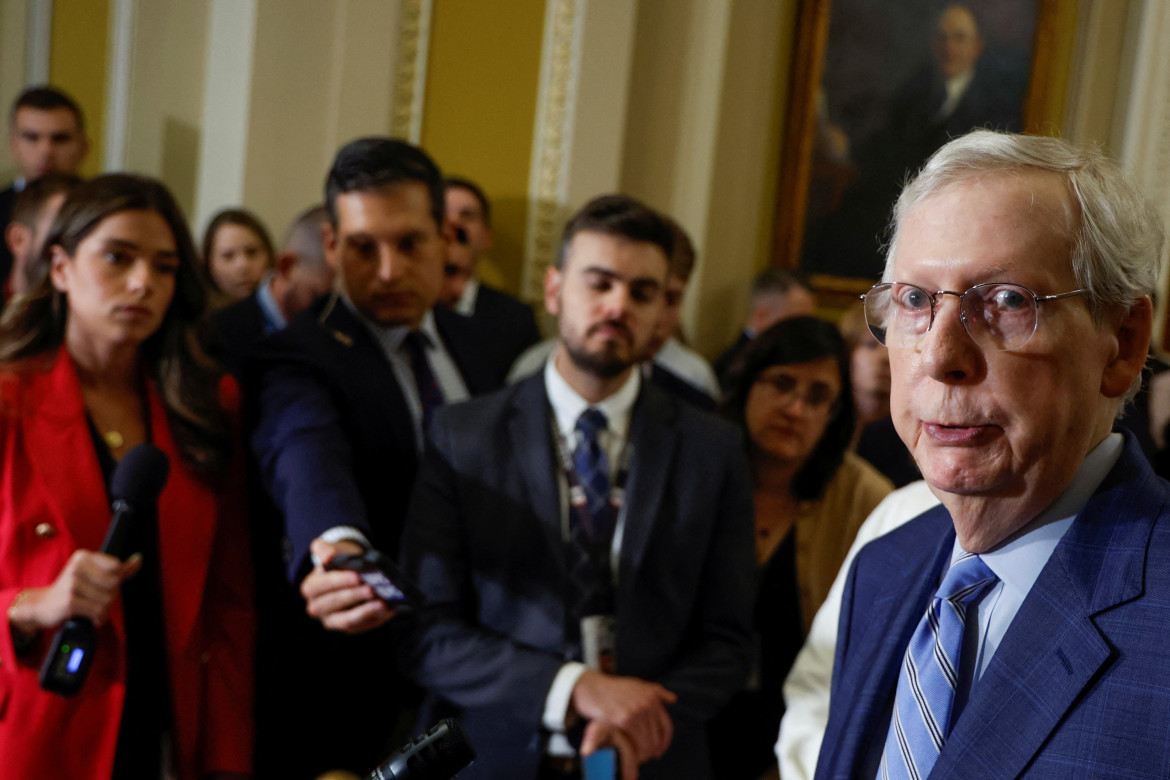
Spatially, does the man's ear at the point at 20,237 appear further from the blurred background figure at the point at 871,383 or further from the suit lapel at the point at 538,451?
the blurred background figure at the point at 871,383

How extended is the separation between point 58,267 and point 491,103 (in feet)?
11.4

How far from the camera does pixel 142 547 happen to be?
7.62 ft

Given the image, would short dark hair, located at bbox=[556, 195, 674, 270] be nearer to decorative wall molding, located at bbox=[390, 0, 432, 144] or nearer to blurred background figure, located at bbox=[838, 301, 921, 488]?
blurred background figure, located at bbox=[838, 301, 921, 488]

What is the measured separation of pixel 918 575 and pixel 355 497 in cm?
122

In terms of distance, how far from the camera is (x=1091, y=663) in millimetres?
1137

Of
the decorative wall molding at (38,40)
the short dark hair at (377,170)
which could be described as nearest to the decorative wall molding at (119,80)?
the decorative wall molding at (38,40)

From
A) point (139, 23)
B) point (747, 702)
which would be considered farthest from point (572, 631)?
point (139, 23)

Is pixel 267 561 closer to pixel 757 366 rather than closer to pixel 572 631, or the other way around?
pixel 572 631

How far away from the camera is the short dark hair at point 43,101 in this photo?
14.6 ft

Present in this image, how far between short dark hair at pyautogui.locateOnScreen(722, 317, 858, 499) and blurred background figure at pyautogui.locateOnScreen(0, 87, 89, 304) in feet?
9.49

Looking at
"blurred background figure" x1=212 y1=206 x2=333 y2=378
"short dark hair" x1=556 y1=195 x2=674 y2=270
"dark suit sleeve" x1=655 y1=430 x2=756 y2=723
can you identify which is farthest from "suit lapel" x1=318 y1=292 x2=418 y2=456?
"blurred background figure" x1=212 y1=206 x2=333 y2=378

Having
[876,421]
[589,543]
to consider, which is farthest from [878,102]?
[589,543]

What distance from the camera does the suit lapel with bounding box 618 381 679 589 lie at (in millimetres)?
2379

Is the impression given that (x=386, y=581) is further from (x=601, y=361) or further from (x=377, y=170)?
(x=377, y=170)
